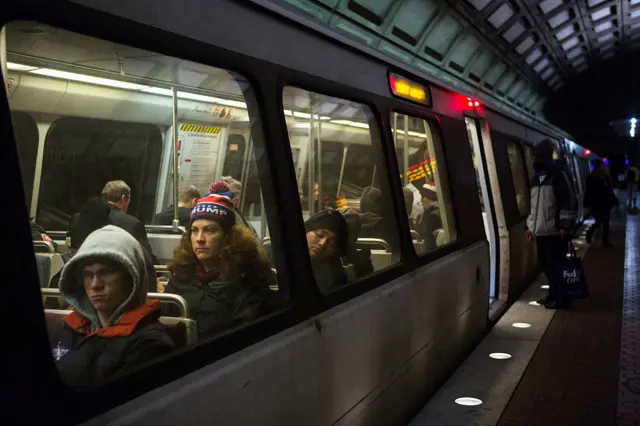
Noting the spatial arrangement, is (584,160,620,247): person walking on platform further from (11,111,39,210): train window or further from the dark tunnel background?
the dark tunnel background

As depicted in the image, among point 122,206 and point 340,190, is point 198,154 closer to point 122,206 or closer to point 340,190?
point 340,190

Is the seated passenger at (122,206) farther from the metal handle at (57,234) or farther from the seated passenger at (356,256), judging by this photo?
the seated passenger at (356,256)

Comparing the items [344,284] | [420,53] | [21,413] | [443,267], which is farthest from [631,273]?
[21,413]

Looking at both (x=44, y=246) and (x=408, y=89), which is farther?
(x=44, y=246)

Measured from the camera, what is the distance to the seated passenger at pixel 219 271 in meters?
2.80

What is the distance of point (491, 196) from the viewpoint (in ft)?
24.7

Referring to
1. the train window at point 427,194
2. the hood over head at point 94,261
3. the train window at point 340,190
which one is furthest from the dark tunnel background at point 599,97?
the hood over head at point 94,261

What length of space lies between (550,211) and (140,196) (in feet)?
15.1

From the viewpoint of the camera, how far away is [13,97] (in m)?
5.62

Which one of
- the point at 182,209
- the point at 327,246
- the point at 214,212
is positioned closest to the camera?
the point at 214,212

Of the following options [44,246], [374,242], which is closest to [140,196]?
[44,246]

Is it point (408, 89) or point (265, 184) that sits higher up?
point (408, 89)

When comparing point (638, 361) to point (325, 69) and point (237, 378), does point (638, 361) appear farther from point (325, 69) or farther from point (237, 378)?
point (237, 378)

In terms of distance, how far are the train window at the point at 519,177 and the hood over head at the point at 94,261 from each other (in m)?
7.47
